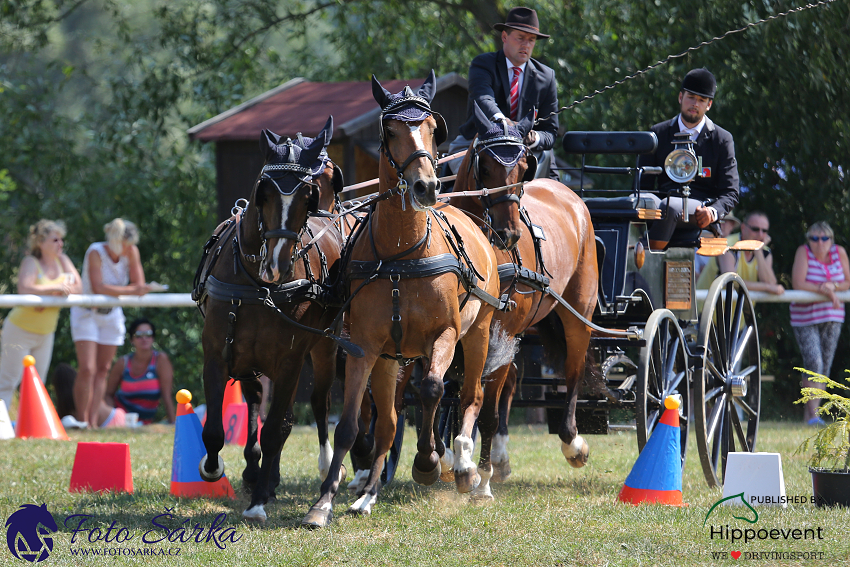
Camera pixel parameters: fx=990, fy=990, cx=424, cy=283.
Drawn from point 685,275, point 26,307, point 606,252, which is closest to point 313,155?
point 606,252

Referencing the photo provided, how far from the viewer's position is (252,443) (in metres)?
5.77

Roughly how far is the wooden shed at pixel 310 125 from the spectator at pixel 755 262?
313cm

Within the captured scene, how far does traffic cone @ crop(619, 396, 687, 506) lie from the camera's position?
5.57 metres

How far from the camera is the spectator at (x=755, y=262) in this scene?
9867 millimetres

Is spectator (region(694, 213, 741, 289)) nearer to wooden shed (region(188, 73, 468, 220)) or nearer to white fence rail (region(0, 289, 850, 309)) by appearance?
white fence rail (region(0, 289, 850, 309))

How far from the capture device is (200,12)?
15102 millimetres

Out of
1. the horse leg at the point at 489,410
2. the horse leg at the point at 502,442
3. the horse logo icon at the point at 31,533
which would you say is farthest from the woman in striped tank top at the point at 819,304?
the horse logo icon at the point at 31,533

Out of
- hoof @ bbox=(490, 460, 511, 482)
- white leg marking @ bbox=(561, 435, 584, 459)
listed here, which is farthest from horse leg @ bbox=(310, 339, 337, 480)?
white leg marking @ bbox=(561, 435, 584, 459)

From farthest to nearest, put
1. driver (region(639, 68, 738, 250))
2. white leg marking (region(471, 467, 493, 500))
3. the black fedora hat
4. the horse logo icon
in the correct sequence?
driver (region(639, 68, 738, 250)) → the black fedora hat → white leg marking (region(471, 467, 493, 500)) → the horse logo icon

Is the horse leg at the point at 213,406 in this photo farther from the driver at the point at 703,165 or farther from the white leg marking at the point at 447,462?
the driver at the point at 703,165

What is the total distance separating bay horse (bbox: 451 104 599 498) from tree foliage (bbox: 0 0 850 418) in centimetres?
484

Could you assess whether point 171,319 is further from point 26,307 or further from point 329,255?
point 329,255

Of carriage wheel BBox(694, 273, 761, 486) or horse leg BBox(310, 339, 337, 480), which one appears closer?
horse leg BBox(310, 339, 337, 480)

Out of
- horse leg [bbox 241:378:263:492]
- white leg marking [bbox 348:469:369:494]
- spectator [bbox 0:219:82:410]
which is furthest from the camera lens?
spectator [bbox 0:219:82:410]
